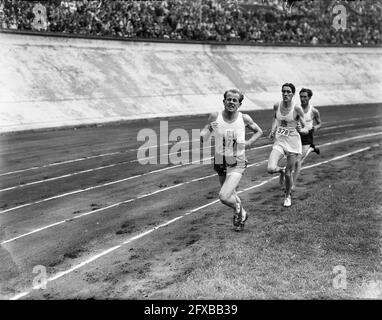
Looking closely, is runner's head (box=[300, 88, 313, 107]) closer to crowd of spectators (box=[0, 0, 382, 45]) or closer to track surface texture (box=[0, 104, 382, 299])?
track surface texture (box=[0, 104, 382, 299])

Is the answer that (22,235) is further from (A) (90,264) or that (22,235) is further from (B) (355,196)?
(B) (355,196)

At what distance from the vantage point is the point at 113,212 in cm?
924

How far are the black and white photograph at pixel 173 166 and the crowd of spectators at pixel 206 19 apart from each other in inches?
5.1

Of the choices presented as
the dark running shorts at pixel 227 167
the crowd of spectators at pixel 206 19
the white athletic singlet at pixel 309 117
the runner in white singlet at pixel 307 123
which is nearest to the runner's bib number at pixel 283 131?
the runner in white singlet at pixel 307 123

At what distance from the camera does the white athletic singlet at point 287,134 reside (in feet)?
30.3

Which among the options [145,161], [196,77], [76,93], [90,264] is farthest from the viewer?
[196,77]

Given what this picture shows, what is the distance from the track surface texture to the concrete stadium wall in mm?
4527

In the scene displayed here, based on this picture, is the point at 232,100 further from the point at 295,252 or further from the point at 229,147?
the point at 295,252

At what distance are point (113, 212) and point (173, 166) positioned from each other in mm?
4461

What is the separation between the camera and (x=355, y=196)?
9422 mm

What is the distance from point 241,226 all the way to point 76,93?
55.6 feet

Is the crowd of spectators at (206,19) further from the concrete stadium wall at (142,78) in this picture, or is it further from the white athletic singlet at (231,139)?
the white athletic singlet at (231,139)

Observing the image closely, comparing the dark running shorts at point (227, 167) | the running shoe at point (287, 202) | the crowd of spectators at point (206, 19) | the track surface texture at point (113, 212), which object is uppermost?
the crowd of spectators at point (206, 19)

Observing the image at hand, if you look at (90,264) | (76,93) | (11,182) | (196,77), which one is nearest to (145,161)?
(11,182)
